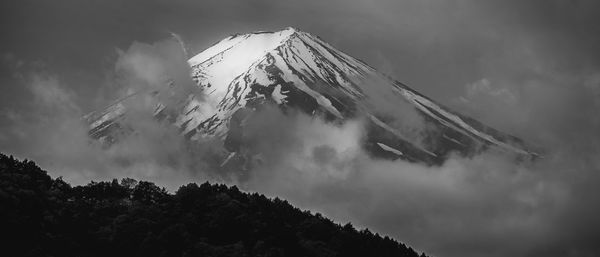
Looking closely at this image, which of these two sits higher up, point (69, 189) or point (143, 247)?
point (69, 189)

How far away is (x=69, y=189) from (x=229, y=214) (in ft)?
56.6

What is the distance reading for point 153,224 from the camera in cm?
9606

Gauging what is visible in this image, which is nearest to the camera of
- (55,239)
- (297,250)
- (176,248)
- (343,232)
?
(55,239)

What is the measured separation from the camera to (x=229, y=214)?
103 m

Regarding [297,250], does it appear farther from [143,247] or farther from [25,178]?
[25,178]

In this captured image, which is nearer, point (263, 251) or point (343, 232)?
point (263, 251)

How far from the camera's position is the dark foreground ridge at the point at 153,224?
88.4m

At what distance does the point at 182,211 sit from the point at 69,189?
12.4 metres

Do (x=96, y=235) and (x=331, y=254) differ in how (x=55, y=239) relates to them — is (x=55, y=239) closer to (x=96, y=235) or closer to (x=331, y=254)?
(x=96, y=235)

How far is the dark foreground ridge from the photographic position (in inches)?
3479

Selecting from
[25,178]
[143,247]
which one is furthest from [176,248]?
[25,178]

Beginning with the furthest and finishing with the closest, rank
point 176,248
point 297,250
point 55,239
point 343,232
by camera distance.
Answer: point 343,232 < point 297,250 < point 176,248 < point 55,239

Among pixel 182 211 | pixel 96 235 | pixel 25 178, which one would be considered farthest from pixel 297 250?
pixel 25 178

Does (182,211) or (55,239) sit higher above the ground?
(182,211)
